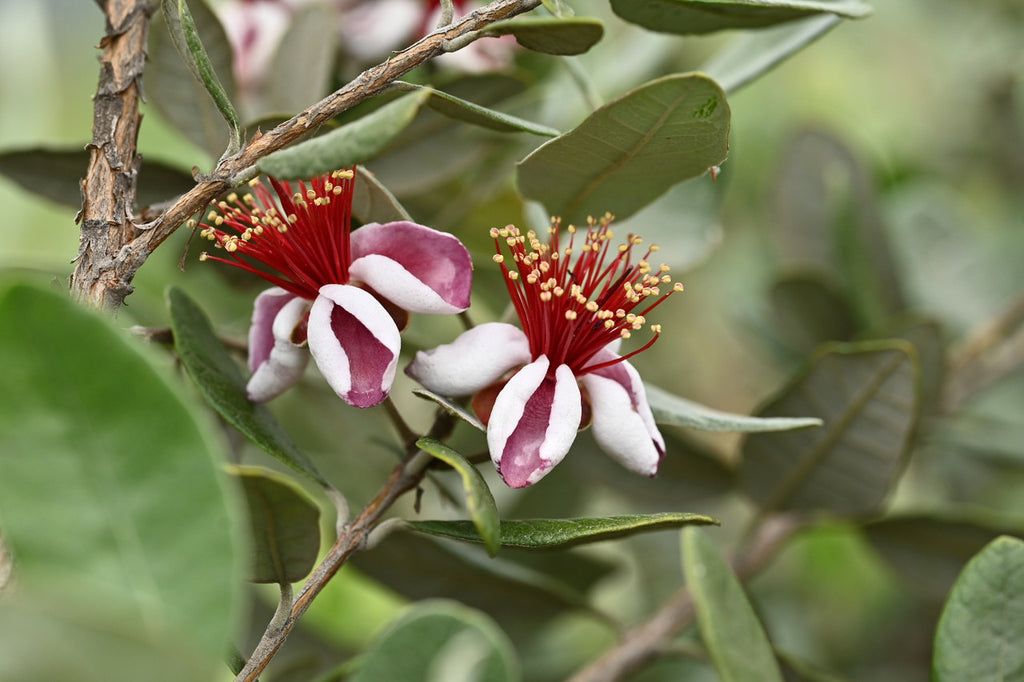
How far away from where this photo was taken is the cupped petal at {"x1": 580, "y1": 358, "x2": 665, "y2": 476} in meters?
0.71

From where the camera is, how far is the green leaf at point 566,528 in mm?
646

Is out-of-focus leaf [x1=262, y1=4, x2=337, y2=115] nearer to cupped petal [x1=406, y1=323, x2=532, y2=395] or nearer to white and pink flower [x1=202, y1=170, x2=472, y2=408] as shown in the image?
white and pink flower [x1=202, y1=170, x2=472, y2=408]

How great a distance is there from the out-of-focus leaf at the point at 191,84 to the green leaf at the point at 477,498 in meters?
0.51

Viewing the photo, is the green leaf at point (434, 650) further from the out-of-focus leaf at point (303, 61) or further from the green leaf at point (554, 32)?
the out-of-focus leaf at point (303, 61)

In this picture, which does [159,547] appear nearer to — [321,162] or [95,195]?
[321,162]

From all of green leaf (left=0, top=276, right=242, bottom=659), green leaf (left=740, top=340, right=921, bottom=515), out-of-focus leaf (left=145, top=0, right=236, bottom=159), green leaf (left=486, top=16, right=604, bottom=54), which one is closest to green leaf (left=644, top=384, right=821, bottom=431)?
green leaf (left=740, top=340, right=921, bottom=515)

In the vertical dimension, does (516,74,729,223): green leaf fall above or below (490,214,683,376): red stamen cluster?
above

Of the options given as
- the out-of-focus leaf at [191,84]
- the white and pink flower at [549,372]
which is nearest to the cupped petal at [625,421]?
the white and pink flower at [549,372]

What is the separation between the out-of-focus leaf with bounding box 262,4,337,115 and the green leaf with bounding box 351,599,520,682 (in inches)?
24.7

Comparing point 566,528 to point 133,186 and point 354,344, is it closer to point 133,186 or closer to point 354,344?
point 354,344

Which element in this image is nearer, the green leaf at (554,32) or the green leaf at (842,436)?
the green leaf at (554,32)

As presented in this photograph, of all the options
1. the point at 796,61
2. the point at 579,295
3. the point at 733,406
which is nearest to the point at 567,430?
the point at 579,295

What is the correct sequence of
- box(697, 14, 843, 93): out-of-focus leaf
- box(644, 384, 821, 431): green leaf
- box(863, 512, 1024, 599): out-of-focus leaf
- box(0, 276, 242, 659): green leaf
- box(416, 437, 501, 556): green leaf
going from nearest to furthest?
box(0, 276, 242, 659): green leaf, box(416, 437, 501, 556): green leaf, box(644, 384, 821, 431): green leaf, box(697, 14, 843, 93): out-of-focus leaf, box(863, 512, 1024, 599): out-of-focus leaf

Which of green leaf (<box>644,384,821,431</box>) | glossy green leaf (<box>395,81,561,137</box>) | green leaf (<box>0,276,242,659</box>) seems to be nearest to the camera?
green leaf (<box>0,276,242,659</box>)
